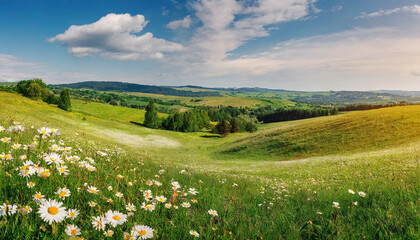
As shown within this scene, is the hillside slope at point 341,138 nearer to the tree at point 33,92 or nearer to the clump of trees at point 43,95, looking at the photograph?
the clump of trees at point 43,95

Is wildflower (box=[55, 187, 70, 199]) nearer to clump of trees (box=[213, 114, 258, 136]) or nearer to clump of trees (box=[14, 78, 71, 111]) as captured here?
clump of trees (box=[213, 114, 258, 136])

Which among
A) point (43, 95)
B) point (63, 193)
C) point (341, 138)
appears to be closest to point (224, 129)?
point (341, 138)

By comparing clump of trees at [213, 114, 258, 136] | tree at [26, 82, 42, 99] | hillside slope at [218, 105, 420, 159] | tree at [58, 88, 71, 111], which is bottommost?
clump of trees at [213, 114, 258, 136]

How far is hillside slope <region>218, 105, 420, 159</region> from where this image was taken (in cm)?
2827

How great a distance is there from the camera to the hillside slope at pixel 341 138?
28266 millimetres

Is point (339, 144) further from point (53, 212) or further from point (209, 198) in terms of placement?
point (53, 212)

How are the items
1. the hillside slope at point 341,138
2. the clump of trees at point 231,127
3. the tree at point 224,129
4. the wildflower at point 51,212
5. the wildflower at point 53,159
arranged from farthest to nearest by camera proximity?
the clump of trees at point 231,127 < the tree at point 224,129 < the hillside slope at point 341,138 < the wildflower at point 53,159 < the wildflower at point 51,212

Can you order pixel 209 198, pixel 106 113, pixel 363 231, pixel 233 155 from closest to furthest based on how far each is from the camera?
pixel 363 231 < pixel 209 198 < pixel 233 155 < pixel 106 113

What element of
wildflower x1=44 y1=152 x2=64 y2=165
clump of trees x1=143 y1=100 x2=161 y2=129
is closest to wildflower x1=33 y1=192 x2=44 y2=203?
wildflower x1=44 y1=152 x2=64 y2=165

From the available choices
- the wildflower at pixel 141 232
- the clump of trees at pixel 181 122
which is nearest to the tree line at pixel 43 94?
the clump of trees at pixel 181 122

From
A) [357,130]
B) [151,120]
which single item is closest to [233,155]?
[357,130]

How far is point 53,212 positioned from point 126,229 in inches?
33.0

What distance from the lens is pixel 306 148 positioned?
33281 mm

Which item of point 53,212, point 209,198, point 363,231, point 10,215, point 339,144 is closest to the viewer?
point 53,212
